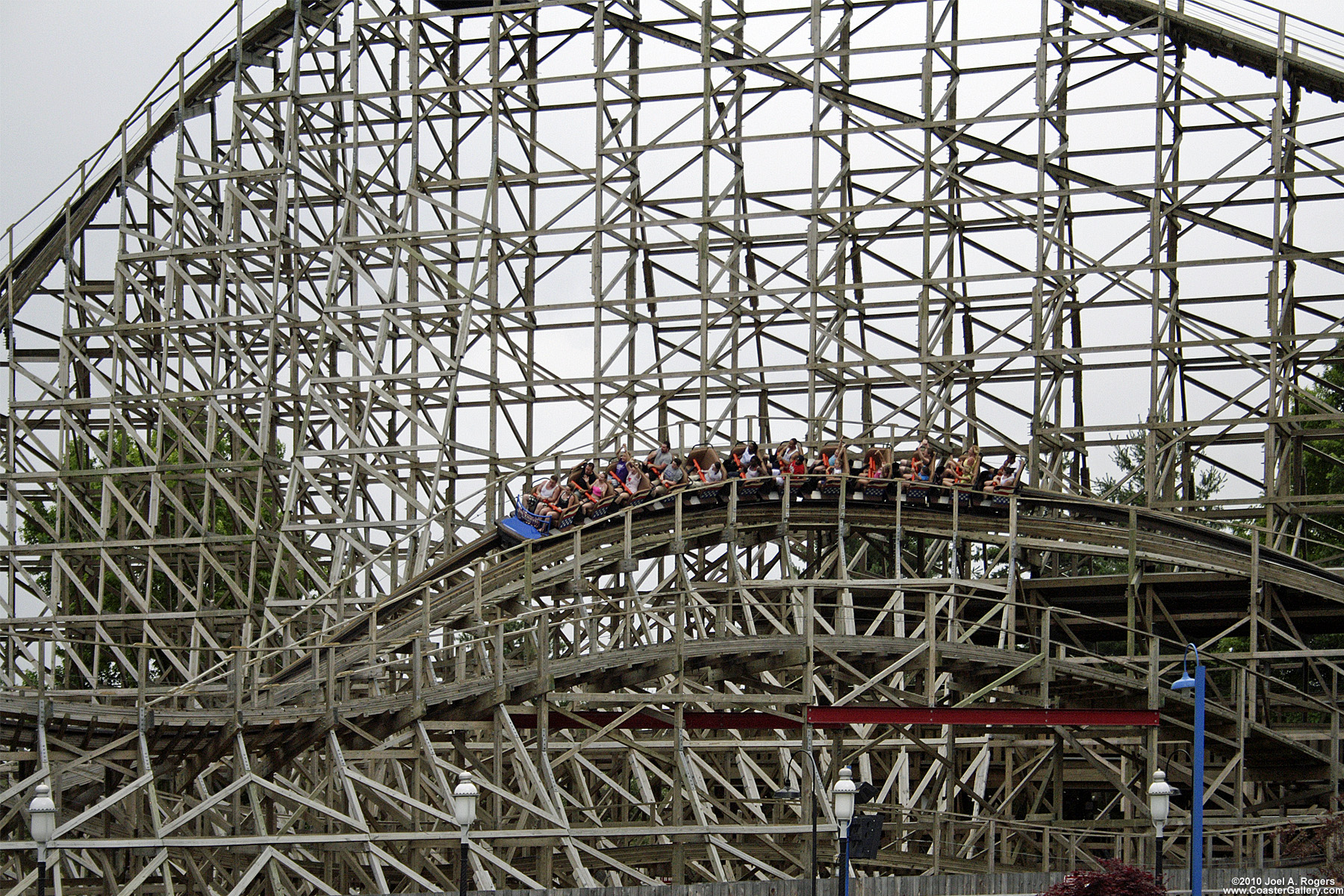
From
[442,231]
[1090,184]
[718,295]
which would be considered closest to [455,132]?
[442,231]

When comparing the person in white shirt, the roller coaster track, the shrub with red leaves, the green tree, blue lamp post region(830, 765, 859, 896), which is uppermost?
the green tree

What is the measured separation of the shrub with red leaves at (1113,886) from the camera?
59.1 feet

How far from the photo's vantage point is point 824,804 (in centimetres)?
2444

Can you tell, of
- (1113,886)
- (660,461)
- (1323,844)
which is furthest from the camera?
(660,461)

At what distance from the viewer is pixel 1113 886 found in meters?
18.1

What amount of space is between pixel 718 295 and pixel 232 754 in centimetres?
1043

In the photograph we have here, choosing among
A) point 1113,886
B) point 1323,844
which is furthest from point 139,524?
point 1113,886

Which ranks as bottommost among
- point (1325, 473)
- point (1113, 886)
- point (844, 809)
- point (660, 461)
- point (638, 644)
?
point (1113, 886)

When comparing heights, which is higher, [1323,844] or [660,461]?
[660,461]

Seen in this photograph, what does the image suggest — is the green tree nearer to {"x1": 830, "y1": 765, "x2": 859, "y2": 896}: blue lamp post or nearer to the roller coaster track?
the roller coaster track

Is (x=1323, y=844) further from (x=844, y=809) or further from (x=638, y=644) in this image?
(x=638, y=644)

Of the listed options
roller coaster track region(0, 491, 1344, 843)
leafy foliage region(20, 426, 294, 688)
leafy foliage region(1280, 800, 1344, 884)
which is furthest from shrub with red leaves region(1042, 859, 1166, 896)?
leafy foliage region(20, 426, 294, 688)

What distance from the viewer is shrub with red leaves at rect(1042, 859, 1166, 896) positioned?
1800 cm

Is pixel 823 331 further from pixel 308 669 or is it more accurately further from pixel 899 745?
pixel 308 669
